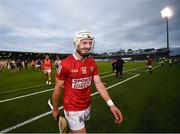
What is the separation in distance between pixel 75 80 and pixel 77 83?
0.21 ft

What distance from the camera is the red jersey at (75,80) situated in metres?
3.72

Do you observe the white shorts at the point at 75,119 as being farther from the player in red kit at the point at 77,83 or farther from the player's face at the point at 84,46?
the player's face at the point at 84,46

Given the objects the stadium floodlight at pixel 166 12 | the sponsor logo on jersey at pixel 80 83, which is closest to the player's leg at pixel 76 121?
the sponsor logo on jersey at pixel 80 83

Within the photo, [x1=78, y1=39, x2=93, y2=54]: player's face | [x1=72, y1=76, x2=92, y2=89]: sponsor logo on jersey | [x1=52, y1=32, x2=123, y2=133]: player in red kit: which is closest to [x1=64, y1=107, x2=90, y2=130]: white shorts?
[x1=52, y1=32, x2=123, y2=133]: player in red kit

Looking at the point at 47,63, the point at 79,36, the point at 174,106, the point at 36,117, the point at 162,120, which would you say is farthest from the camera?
the point at 47,63

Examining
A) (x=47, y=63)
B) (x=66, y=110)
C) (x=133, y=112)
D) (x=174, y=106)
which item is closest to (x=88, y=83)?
(x=66, y=110)

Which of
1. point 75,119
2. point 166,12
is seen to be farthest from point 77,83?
point 166,12

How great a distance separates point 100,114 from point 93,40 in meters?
4.64

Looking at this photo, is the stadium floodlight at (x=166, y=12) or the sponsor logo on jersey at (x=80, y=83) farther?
the stadium floodlight at (x=166, y=12)

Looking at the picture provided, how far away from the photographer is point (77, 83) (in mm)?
3812

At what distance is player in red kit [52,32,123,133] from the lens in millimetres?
3703

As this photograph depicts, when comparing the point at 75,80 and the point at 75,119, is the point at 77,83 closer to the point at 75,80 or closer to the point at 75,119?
the point at 75,80

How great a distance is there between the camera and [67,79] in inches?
150

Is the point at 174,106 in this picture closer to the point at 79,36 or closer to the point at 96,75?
the point at 96,75
